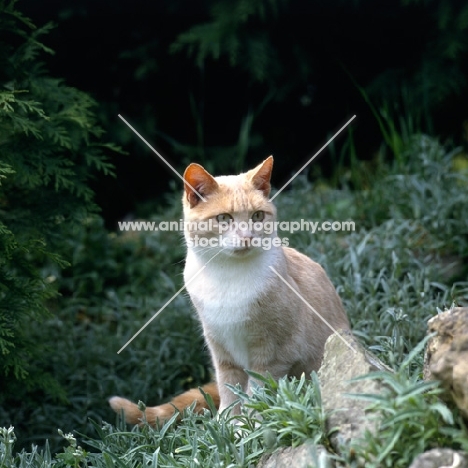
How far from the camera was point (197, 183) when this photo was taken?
300 centimetres

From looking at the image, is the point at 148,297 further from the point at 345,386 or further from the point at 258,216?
the point at 345,386

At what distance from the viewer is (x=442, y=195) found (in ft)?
15.4

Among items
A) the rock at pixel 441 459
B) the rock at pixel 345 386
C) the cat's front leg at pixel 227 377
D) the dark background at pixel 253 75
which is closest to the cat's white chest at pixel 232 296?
the cat's front leg at pixel 227 377

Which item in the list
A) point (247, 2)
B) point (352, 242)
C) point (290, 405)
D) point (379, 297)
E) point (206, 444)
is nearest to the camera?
point (290, 405)

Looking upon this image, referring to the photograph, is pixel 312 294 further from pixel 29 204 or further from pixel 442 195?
pixel 442 195

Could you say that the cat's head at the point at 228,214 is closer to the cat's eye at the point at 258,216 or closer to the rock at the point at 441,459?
the cat's eye at the point at 258,216

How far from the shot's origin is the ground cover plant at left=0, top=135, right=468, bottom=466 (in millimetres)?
2635

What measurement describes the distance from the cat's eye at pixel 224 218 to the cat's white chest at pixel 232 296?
0.55 feet

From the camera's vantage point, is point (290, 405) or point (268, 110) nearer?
point (290, 405)

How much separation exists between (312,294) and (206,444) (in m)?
0.90

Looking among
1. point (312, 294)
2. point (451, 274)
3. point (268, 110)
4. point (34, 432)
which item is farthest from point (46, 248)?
point (268, 110)

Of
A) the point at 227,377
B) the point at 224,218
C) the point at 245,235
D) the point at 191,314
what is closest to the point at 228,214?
the point at 224,218

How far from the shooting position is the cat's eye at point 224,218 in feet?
9.72

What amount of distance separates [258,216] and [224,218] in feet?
0.50
